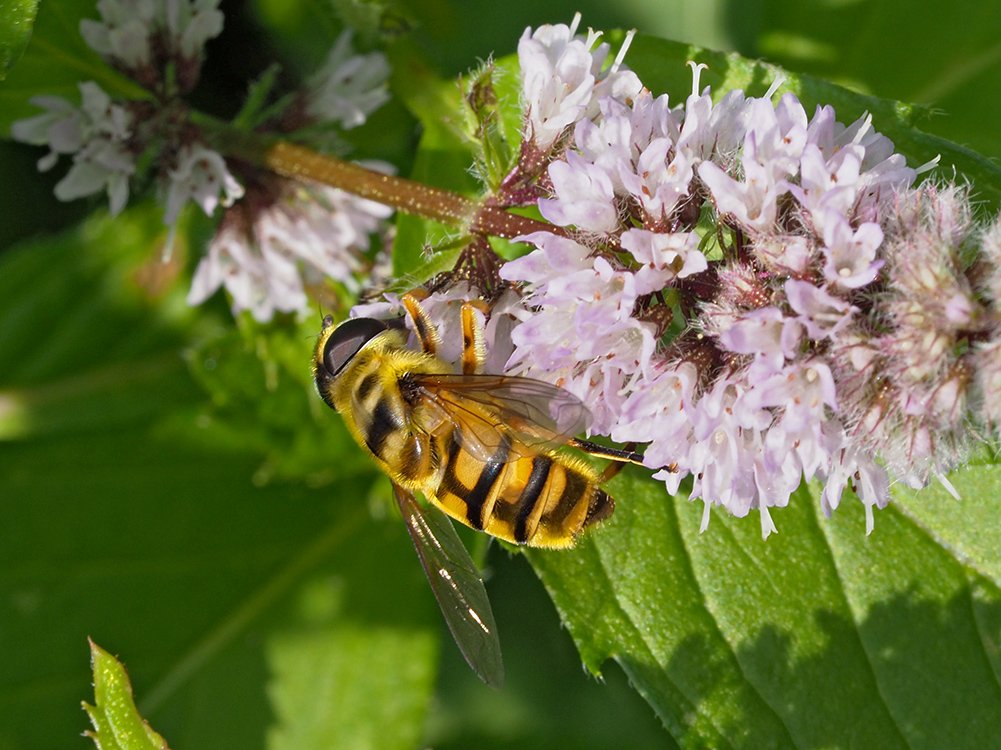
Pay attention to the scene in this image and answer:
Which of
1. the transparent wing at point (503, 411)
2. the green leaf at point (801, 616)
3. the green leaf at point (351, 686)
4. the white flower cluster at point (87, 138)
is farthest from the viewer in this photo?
the green leaf at point (351, 686)

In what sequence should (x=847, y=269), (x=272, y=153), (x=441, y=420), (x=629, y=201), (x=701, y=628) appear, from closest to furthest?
1. (x=847, y=269)
2. (x=629, y=201)
3. (x=441, y=420)
4. (x=701, y=628)
5. (x=272, y=153)

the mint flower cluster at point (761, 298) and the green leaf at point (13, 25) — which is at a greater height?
the mint flower cluster at point (761, 298)

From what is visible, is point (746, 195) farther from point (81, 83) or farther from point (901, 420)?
point (81, 83)

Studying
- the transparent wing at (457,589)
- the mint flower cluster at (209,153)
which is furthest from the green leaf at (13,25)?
the transparent wing at (457,589)

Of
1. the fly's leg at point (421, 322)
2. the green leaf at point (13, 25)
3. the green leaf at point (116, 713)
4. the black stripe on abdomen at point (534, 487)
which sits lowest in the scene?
the green leaf at point (116, 713)

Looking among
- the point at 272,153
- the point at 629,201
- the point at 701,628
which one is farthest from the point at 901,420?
the point at 272,153

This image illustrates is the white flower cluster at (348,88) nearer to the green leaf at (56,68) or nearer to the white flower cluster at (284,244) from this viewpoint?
the white flower cluster at (284,244)
